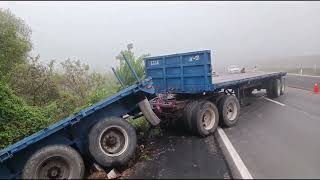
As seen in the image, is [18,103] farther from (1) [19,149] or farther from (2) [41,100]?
(1) [19,149]

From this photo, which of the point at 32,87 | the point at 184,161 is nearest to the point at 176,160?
the point at 184,161

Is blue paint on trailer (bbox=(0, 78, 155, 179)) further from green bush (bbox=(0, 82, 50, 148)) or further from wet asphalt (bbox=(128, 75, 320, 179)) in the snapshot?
green bush (bbox=(0, 82, 50, 148))

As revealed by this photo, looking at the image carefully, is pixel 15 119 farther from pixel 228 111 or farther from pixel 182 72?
pixel 228 111

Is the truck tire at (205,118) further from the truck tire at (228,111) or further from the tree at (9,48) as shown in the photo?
the tree at (9,48)

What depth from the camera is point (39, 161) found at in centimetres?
757

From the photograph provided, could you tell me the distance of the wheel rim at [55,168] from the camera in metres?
7.72

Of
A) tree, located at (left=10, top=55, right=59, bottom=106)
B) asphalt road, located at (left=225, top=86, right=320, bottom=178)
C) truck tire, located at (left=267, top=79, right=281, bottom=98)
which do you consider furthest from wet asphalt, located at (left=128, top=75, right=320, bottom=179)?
tree, located at (left=10, top=55, right=59, bottom=106)

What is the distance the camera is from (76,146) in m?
8.66

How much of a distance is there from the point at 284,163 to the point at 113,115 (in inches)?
165

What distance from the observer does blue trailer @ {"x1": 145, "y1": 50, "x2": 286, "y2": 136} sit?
10.8m

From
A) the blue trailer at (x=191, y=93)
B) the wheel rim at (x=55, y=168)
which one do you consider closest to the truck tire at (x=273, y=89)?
the blue trailer at (x=191, y=93)

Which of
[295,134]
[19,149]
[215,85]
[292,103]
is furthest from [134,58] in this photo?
[19,149]

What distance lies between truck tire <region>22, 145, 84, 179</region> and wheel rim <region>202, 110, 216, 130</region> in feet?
14.2

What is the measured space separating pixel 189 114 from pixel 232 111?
7.38 ft
